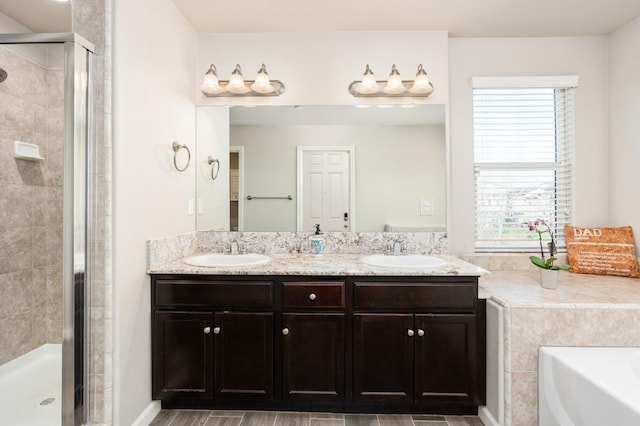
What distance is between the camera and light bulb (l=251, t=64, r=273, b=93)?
2.62 meters

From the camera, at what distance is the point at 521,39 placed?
278 cm

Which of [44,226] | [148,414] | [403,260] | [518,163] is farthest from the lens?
[518,163]

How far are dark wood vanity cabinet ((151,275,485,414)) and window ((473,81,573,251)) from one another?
0.97 metres

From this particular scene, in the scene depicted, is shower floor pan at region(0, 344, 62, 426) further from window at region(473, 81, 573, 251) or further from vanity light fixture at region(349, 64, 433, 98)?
window at region(473, 81, 573, 251)

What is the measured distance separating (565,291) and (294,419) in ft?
5.78

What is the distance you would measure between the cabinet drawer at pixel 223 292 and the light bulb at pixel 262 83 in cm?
140

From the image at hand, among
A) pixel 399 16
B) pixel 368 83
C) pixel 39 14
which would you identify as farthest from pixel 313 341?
pixel 39 14

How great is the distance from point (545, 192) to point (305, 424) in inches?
94.6

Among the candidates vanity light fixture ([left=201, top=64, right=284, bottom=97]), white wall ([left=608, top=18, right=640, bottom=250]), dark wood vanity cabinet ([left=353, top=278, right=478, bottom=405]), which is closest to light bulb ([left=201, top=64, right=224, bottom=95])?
vanity light fixture ([left=201, top=64, right=284, bottom=97])

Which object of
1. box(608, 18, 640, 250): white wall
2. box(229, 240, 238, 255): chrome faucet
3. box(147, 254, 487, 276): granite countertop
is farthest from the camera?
box(229, 240, 238, 255): chrome faucet

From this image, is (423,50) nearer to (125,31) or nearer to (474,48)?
(474,48)

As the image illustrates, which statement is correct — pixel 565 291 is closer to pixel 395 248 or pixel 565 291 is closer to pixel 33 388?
pixel 395 248

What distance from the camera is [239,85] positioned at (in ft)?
8.61

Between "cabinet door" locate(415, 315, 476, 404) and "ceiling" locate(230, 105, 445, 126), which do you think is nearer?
"cabinet door" locate(415, 315, 476, 404)
